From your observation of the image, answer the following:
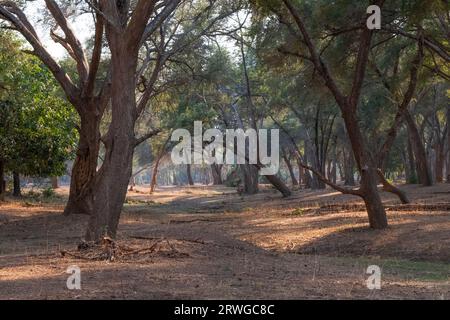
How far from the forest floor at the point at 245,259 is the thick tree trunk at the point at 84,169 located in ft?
2.74

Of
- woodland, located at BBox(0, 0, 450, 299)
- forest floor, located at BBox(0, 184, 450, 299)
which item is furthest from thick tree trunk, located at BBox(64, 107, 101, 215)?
forest floor, located at BBox(0, 184, 450, 299)

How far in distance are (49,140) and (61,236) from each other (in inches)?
424

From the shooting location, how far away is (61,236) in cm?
1378

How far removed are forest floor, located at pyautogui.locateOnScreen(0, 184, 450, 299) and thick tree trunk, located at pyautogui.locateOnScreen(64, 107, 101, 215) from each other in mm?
834

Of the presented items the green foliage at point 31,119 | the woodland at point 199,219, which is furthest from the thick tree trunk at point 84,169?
the green foliage at point 31,119

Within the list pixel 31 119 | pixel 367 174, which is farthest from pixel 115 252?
pixel 31 119

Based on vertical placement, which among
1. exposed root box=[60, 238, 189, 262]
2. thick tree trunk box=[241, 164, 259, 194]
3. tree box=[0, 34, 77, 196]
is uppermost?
tree box=[0, 34, 77, 196]

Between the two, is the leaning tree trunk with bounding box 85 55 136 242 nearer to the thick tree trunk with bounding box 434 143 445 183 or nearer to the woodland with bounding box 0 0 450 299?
the woodland with bounding box 0 0 450 299

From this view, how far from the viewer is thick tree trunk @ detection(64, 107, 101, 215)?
680 inches

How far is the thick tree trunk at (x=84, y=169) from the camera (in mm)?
17266

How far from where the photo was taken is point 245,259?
9.38 meters

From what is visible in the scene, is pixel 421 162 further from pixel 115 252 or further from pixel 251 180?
pixel 115 252

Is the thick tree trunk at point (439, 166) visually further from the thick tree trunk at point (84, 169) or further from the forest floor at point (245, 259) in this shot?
the thick tree trunk at point (84, 169)
